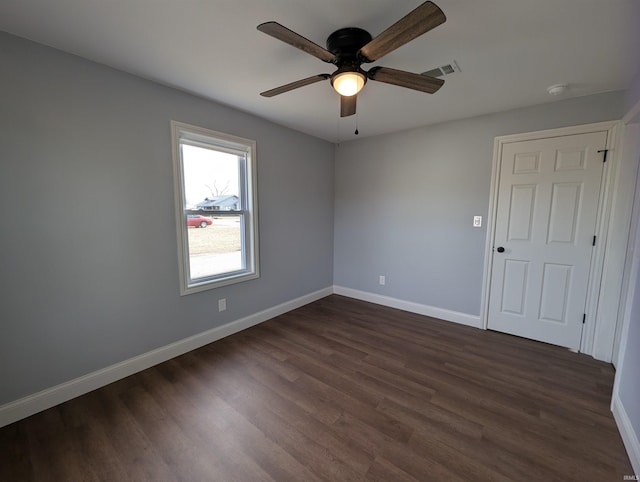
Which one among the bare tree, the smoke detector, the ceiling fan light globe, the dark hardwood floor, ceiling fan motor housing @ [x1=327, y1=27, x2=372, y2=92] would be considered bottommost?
the dark hardwood floor

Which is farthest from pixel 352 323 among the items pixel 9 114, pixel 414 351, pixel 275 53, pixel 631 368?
pixel 9 114

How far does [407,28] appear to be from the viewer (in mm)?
1162

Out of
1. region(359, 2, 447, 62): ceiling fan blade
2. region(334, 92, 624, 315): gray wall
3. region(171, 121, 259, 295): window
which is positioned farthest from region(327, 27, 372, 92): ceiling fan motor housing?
region(334, 92, 624, 315): gray wall

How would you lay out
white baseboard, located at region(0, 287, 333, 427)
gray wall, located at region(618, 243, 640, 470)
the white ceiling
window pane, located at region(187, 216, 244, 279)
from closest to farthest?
the white ceiling → gray wall, located at region(618, 243, 640, 470) → white baseboard, located at region(0, 287, 333, 427) → window pane, located at region(187, 216, 244, 279)

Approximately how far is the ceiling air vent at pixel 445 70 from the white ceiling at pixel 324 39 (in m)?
0.05

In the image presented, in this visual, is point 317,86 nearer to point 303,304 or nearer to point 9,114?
point 9,114

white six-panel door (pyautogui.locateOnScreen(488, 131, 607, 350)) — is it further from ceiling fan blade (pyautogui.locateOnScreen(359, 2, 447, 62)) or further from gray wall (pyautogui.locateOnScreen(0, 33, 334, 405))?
gray wall (pyautogui.locateOnScreen(0, 33, 334, 405))

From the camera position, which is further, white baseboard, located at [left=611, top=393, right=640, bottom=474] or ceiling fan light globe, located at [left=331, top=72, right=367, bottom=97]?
ceiling fan light globe, located at [left=331, top=72, right=367, bottom=97]

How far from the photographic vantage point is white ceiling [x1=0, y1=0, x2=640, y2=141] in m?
1.38

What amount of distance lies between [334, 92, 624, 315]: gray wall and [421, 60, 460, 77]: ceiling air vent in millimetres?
1194

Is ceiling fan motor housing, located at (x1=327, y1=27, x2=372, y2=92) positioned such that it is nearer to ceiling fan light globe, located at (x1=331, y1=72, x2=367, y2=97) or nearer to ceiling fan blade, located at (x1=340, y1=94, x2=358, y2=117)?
ceiling fan light globe, located at (x1=331, y1=72, x2=367, y2=97)

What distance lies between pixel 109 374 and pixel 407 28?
Result: 9.98ft

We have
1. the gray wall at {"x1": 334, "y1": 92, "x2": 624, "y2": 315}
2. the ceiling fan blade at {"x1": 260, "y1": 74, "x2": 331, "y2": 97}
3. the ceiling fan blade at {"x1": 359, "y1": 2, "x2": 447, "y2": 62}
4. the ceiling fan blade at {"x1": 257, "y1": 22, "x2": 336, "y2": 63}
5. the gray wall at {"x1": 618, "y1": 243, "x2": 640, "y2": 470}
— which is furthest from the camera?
the gray wall at {"x1": 334, "y1": 92, "x2": 624, "y2": 315}

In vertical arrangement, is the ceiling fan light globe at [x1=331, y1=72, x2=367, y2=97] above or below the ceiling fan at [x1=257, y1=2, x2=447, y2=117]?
below
